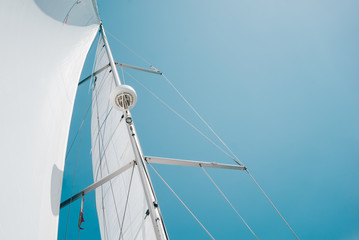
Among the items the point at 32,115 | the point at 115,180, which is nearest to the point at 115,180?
the point at 115,180

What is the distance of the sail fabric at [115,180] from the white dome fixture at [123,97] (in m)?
0.65

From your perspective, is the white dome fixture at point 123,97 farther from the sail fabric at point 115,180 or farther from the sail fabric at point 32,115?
the sail fabric at point 115,180

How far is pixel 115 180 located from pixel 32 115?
2.02 m

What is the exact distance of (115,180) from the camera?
10.1 feet

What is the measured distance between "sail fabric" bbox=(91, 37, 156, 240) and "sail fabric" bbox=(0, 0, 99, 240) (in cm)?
95

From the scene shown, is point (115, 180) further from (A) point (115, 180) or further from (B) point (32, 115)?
(B) point (32, 115)

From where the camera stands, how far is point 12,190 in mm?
923

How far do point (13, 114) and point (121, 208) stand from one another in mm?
2156

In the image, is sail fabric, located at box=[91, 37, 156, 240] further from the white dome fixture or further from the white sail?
the white dome fixture

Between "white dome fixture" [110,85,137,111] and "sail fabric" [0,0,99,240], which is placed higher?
"white dome fixture" [110,85,137,111]

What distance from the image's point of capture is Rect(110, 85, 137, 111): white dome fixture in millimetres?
2375

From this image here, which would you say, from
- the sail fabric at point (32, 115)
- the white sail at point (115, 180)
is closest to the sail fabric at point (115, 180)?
the white sail at point (115, 180)

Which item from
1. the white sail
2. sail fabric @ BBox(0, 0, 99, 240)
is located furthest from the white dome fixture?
the white sail

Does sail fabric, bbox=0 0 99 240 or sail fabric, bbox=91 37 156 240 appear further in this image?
sail fabric, bbox=91 37 156 240
